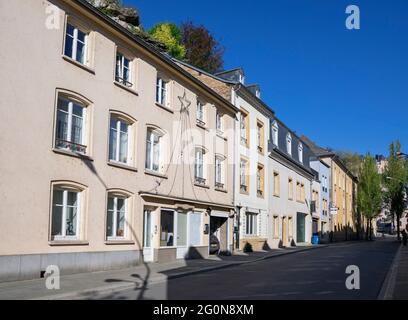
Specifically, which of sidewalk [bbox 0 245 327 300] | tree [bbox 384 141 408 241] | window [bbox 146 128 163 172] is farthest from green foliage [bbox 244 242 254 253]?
tree [bbox 384 141 408 241]

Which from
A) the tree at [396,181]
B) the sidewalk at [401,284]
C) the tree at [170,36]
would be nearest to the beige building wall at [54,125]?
the sidewalk at [401,284]

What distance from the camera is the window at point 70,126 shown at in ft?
48.7

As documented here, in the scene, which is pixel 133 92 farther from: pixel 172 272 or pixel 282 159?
pixel 282 159

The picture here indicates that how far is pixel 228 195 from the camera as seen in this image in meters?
26.3

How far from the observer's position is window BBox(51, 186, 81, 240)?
14.5m

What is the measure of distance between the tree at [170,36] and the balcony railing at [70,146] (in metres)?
23.2

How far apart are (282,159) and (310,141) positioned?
2355 cm

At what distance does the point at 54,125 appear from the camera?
1437 cm

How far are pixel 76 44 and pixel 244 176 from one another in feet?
50.3

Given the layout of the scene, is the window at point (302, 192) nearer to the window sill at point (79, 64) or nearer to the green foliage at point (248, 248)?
the green foliage at point (248, 248)

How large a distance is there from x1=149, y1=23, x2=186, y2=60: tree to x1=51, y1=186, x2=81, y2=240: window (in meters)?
24.2

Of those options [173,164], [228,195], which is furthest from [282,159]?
[173,164]

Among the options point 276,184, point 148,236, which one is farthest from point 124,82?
point 276,184

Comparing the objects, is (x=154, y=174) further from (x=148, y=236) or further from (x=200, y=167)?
(x=200, y=167)
